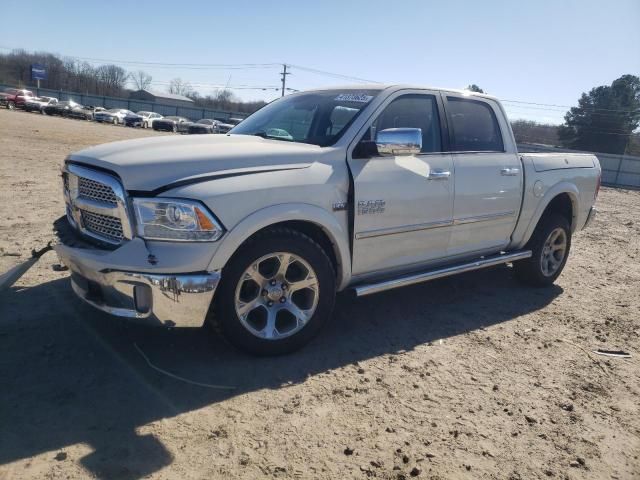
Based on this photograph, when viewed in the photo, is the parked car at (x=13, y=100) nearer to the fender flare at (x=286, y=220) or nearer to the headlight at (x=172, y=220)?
the headlight at (x=172, y=220)

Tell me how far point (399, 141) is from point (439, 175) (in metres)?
0.71

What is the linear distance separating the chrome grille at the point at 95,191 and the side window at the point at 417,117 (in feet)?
6.46

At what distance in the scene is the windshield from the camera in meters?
3.80

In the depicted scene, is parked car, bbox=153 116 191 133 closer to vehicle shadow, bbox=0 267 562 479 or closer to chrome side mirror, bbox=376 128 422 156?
vehicle shadow, bbox=0 267 562 479

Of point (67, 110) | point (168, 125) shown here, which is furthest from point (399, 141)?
point (67, 110)

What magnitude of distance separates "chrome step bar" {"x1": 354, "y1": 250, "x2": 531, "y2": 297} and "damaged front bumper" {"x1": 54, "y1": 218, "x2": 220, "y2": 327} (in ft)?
3.93

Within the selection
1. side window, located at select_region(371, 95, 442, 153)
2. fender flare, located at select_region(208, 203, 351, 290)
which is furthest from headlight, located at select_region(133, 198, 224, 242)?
side window, located at select_region(371, 95, 442, 153)

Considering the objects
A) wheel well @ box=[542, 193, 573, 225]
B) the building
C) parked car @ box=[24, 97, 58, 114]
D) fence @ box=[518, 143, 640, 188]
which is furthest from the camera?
the building

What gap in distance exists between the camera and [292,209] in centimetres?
317

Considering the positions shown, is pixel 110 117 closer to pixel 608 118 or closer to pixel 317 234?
pixel 317 234

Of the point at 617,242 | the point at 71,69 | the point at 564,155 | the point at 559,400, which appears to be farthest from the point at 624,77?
the point at 71,69

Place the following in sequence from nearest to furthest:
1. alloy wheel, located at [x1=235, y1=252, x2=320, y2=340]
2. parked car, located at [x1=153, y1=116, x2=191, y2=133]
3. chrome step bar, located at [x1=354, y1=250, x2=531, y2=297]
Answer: alloy wheel, located at [x1=235, y1=252, x2=320, y2=340] → chrome step bar, located at [x1=354, y1=250, x2=531, y2=297] → parked car, located at [x1=153, y1=116, x2=191, y2=133]

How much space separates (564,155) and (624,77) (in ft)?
171

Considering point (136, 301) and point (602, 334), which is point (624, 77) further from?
point (136, 301)
